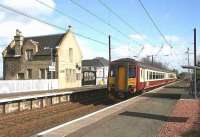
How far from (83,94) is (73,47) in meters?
25.3

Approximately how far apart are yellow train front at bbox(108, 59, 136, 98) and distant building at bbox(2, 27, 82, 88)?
25729mm

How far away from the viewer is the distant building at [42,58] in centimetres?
5628

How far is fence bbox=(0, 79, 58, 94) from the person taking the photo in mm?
42406

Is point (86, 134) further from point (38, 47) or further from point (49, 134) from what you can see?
point (38, 47)

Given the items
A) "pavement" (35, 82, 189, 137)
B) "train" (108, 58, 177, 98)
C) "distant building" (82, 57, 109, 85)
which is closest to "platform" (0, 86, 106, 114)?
"train" (108, 58, 177, 98)

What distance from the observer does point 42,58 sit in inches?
2237

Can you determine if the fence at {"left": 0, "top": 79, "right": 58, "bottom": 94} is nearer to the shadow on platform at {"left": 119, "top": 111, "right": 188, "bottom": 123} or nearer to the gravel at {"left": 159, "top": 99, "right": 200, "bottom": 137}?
the shadow on platform at {"left": 119, "top": 111, "right": 188, "bottom": 123}

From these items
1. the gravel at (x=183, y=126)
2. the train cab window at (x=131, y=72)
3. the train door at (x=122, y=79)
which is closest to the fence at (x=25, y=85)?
the train door at (x=122, y=79)

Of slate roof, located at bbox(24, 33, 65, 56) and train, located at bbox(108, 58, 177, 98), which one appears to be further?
slate roof, located at bbox(24, 33, 65, 56)

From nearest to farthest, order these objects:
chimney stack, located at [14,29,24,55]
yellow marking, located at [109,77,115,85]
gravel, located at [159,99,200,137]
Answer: gravel, located at [159,99,200,137], yellow marking, located at [109,77,115,85], chimney stack, located at [14,29,24,55]

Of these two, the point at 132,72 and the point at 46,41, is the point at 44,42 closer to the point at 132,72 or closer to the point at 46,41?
the point at 46,41

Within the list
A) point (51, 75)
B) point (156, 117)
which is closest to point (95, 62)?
point (51, 75)

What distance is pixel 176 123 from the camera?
48.8 ft

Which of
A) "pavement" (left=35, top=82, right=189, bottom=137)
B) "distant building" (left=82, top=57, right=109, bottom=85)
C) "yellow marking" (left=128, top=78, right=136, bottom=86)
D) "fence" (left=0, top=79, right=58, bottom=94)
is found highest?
"distant building" (left=82, top=57, right=109, bottom=85)
